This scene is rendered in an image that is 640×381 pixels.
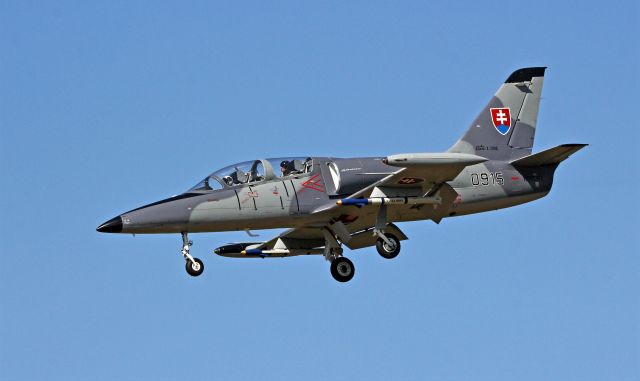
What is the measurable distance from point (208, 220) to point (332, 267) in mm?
3236

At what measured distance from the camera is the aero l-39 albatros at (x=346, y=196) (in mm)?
23094

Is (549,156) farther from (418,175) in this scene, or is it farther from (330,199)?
(330,199)

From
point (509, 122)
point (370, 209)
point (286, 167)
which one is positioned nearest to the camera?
point (286, 167)

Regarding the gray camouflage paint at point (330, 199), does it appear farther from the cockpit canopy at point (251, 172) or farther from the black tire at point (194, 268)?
the black tire at point (194, 268)

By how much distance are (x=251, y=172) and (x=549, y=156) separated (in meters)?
6.50

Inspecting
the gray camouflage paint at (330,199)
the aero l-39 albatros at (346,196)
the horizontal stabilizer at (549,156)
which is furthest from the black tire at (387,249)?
the horizontal stabilizer at (549,156)

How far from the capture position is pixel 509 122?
86.5 ft

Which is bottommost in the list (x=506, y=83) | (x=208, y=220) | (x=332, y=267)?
(x=332, y=267)

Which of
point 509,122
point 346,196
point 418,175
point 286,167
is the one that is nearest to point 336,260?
point 346,196

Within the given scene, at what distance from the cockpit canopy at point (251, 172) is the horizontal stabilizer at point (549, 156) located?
481 centimetres

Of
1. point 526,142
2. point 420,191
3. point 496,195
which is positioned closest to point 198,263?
point 420,191

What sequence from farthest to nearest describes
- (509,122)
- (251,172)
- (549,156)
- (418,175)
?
(509,122), (549,156), (251,172), (418,175)

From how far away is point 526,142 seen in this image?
2633cm

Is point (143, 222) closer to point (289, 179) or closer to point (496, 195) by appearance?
point (289, 179)
